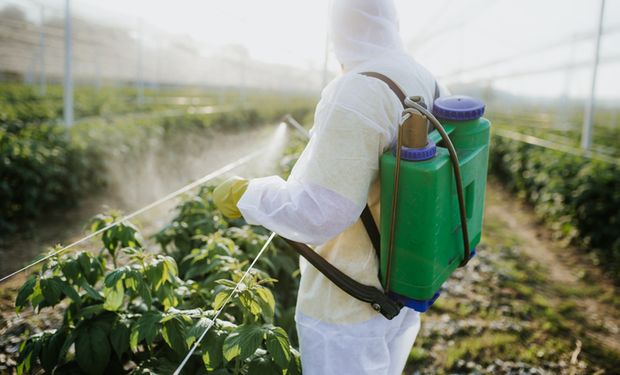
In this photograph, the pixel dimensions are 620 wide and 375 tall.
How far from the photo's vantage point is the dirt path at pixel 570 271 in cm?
365

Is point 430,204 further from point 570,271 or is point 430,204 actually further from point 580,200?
point 580,200

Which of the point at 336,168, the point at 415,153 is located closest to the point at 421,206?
the point at 415,153

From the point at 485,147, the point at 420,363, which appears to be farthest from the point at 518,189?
the point at 485,147

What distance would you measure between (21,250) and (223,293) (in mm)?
3385

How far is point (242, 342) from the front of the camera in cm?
142

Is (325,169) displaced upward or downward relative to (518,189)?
upward

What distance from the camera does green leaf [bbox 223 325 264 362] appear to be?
4.58ft

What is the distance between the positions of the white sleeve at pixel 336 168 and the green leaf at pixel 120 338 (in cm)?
69

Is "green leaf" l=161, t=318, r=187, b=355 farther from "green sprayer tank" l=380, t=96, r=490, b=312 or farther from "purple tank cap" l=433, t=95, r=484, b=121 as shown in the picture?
"purple tank cap" l=433, t=95, r=484, b=121

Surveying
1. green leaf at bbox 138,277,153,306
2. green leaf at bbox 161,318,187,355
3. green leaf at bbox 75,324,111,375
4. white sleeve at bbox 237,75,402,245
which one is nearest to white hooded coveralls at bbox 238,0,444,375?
white sleeve at bbox 237,75,402,245

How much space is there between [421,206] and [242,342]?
2.17 ft

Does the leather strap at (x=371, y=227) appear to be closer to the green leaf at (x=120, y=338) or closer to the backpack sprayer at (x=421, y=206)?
the backpack sprayer at (x=421, y=206)

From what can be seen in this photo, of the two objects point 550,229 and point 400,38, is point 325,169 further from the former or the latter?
point 550,229

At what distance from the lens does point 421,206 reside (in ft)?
4.30
